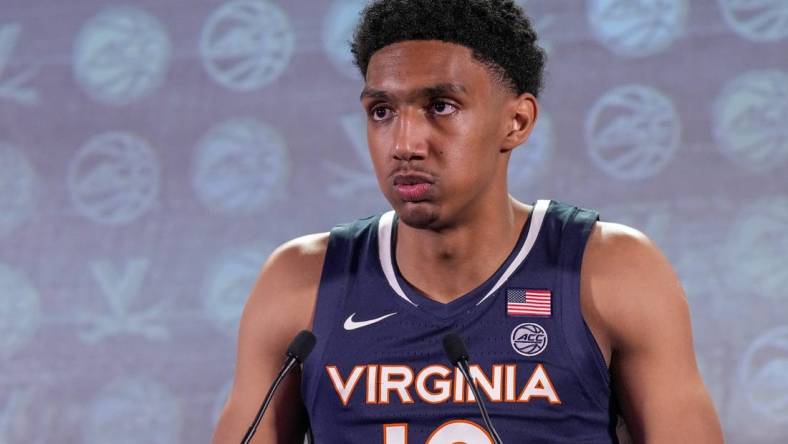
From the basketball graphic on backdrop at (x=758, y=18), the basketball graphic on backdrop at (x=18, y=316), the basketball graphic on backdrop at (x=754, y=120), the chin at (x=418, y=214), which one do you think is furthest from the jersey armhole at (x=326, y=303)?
the basketball graphic on backdrop at (x=18, y=316)

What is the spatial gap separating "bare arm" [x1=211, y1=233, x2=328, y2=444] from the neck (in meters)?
0.18

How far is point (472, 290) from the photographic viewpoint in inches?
68.2

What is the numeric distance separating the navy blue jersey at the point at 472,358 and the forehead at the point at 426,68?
11.5 inches

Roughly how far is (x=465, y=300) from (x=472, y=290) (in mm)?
22

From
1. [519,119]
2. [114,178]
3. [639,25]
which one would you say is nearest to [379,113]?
[519,119]

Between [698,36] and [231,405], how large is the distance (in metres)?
1.47

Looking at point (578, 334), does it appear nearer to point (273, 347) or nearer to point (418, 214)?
point (418, 214)

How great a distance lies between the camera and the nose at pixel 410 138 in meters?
1.58

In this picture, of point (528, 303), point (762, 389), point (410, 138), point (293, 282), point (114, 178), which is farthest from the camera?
point (114, 178)

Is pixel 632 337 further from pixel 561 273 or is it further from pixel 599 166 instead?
pixel 599 166

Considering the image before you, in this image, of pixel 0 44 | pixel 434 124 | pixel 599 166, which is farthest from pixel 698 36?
pixel 0 44

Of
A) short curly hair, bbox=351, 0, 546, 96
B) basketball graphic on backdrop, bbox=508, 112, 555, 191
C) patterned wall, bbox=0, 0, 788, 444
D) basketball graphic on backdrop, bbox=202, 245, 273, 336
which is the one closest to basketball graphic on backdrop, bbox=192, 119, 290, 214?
patterned wall, bbox=0, 0, 788, 444

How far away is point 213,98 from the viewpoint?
283 centimetres

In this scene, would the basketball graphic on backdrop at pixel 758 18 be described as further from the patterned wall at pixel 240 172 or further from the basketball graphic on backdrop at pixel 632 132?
the basketball graphic on backdrop at pixel 632 132
